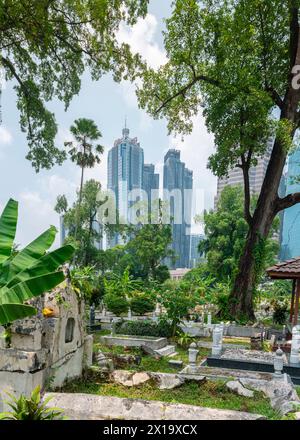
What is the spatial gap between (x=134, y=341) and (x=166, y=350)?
1.40 meters

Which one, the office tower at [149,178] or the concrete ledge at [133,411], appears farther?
the office tower at [149,178]

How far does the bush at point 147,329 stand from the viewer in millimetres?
13836

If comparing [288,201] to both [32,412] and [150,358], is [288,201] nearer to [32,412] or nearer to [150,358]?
[150,358]

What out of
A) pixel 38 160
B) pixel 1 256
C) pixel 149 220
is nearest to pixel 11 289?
pixel 1 256

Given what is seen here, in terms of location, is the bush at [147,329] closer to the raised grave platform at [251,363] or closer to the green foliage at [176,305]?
the green foliage at [176,305]

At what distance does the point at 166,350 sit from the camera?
39.3 feet

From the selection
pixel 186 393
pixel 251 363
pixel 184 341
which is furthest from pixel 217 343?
pixel 186 393

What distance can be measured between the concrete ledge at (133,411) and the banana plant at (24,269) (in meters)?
1.31

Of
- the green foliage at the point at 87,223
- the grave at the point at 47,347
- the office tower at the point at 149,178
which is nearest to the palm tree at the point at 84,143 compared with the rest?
the green foliage at the point at 87,223

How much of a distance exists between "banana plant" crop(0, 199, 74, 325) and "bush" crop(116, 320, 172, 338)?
877cm

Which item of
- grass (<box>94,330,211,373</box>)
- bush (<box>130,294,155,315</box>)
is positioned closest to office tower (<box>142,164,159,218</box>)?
bush (<box>130,294,155,315</box>)

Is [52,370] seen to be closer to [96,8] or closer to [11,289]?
[11,289]

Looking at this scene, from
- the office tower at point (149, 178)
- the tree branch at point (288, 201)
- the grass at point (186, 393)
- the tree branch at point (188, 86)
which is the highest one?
the office tower at point (149, 178)

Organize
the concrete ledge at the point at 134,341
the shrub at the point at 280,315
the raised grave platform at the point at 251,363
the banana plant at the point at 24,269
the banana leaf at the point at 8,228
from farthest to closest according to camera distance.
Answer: the shrub at the point at 280,315 < the concrete ledge at the point at 134,341 < the raised grave platform at the point at 251,363 < the banana leaf at the point at 8,228 < the banana plant at the point at 24,269
